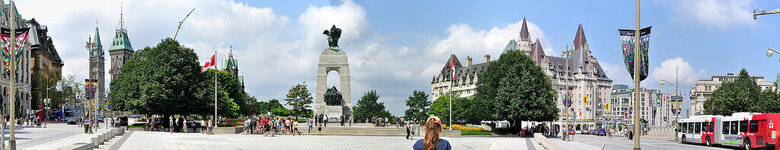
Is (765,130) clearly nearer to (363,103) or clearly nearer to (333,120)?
(333,120)

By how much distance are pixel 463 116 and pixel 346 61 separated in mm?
46343

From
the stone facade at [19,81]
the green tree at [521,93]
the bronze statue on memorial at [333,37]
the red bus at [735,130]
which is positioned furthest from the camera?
the stone facade at [19,81]

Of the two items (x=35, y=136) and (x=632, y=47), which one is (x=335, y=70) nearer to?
(x=35, y=136)

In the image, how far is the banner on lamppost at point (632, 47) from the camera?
2478 centimetres

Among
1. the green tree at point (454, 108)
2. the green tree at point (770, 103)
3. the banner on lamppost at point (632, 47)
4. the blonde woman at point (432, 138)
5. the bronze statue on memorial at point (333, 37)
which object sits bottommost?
the green tree at point (454, 108)

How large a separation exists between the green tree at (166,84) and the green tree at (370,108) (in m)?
47.3

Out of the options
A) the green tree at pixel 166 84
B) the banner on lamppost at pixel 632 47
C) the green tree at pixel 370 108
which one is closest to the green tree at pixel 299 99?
the green tree at pixel 370 108

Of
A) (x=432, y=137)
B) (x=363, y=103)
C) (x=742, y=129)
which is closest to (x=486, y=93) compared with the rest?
(x=742, y=129)

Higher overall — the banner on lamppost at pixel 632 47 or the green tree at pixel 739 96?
the banner on lamppost at pixel 632 47

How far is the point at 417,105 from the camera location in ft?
403

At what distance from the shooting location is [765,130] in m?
38.8

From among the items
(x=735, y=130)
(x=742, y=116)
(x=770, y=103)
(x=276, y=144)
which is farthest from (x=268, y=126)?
(x=770, y=103)

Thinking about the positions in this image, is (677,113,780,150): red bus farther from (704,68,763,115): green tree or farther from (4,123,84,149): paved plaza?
(4,123,84,149): paved plaza

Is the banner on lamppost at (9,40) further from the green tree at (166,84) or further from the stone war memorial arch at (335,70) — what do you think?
the stone war memorial arch at (335,70)
